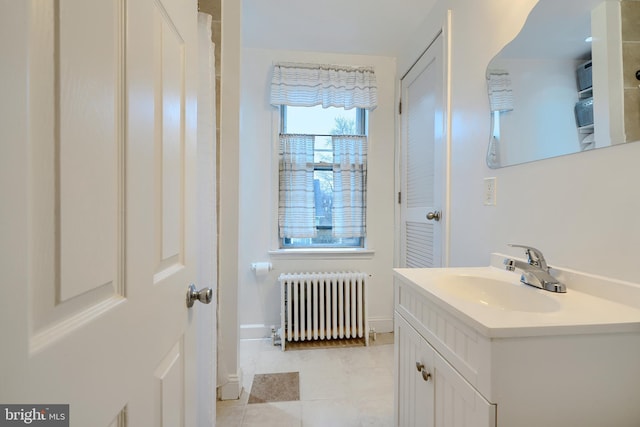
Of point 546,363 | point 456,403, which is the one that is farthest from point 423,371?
point 546,363

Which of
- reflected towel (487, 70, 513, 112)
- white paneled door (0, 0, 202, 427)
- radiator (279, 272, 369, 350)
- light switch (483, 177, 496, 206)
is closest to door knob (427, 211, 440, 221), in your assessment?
light switch (483, 177, 496, 206)

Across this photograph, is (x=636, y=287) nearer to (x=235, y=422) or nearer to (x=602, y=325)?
(x=602, y=325)

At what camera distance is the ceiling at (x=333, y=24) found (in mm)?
1776

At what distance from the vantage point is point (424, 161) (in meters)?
1.93

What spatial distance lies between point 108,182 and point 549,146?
128 cm

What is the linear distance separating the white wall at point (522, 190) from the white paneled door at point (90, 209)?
1.21m

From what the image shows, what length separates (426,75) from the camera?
6.20 feet

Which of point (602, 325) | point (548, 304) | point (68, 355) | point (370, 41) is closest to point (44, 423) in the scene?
point (68, 355)

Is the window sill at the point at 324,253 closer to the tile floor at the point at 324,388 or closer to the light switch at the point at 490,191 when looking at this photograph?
the tile floor at the point at 324,388

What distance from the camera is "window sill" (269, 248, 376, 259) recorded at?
2.28 metres

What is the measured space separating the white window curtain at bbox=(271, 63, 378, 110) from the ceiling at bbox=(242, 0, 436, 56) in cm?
17

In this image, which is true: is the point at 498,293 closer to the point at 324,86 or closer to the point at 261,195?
the point at 261,195

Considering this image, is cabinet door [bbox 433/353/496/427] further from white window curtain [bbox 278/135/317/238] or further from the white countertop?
white window curtain [bbox 278/135/317/238]

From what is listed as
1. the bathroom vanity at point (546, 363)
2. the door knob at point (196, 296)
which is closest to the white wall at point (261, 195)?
the door knob at point (196, 296)
